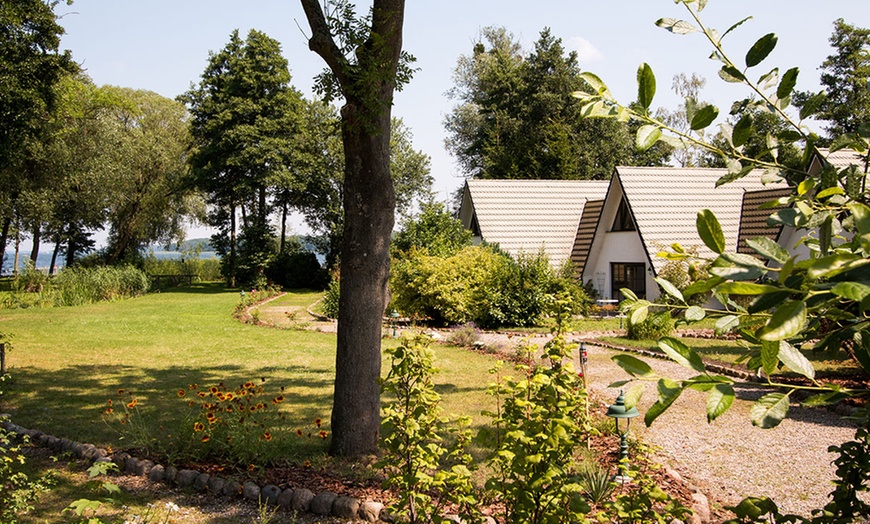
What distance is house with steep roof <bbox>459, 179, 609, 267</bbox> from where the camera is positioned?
26.9 meters

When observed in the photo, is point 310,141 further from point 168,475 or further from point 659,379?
point 659,379

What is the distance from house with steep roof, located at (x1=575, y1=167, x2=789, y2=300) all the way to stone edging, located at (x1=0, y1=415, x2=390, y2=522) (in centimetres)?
1834

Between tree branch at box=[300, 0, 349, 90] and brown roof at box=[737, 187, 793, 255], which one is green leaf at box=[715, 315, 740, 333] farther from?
brown roof at box=[737, 187, 793, 255]

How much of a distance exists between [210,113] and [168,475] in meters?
35.6

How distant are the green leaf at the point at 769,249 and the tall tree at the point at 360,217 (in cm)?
556

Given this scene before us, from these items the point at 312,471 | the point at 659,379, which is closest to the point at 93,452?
the point at 312,471

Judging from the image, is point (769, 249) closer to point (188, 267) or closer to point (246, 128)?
point (246, 128)

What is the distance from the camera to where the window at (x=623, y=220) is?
78.8 ft

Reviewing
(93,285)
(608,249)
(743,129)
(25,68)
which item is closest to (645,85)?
(743,129)

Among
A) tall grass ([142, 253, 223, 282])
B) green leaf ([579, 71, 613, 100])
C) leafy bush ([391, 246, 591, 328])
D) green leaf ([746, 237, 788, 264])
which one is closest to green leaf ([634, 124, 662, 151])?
green leaf ([579, 71, 613, 100])

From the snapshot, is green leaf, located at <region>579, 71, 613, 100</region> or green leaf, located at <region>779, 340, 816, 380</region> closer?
green leaf, located at <region>779, 340, 816, 380</region>

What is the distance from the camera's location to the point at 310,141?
40031 millimetres

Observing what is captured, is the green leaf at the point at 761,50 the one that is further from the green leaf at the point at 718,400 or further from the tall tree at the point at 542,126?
the tall tree at the point at 542,126

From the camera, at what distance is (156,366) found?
13023mm
